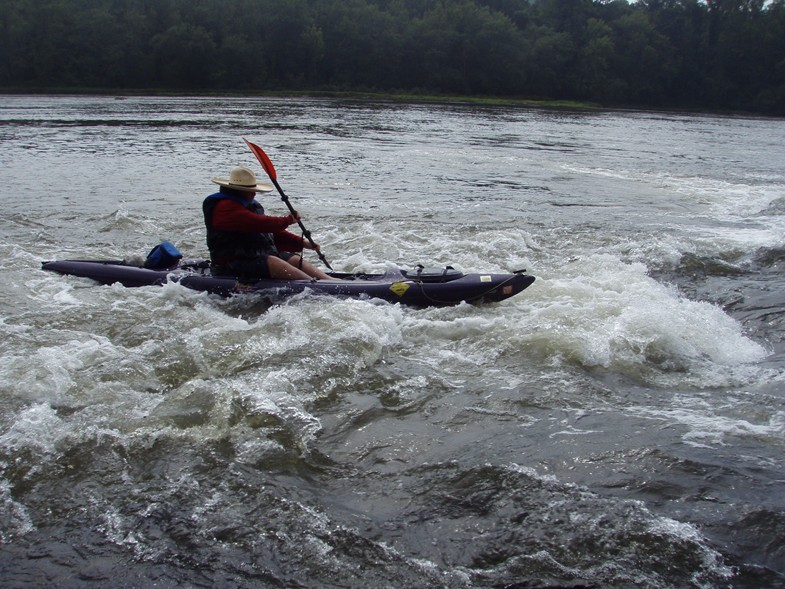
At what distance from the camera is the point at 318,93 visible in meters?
60.3

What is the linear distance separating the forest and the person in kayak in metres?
54.6

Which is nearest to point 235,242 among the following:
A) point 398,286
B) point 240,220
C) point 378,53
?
point 240,220

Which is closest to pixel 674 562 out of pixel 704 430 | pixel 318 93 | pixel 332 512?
pixel 704 430

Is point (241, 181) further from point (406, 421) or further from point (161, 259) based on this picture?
point (406, 421)

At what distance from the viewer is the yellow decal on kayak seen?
7102 millimetres

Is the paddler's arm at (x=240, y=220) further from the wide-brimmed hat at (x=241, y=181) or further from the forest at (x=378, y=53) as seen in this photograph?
the forest at (x=378, y=53)

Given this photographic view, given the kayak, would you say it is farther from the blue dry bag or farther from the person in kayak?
the blue dry bag

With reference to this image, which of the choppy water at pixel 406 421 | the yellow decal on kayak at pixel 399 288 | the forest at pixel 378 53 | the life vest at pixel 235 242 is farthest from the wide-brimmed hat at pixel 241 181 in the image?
the forest at pixel 378 53

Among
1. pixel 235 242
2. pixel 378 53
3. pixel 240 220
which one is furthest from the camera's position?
pixel 378 53

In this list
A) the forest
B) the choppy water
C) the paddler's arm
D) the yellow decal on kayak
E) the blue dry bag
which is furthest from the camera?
the forest

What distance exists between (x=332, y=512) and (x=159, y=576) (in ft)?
3.12

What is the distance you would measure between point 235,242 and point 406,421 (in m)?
3.36

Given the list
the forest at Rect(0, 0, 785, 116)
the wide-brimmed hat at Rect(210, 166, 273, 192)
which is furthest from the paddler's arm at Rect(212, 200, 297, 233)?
the forest at Rect(0, 0, 785, 116)

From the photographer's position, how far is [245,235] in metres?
7.29
